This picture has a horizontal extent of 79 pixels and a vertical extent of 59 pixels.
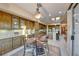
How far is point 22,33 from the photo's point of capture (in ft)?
14.3

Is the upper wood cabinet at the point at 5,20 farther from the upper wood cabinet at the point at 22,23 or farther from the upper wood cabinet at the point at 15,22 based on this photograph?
the upper wood cabinet at the point at 22,23

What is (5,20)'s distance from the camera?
4.80 m

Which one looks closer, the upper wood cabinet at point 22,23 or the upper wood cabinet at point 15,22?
the upper wood cabinet at point 22,23

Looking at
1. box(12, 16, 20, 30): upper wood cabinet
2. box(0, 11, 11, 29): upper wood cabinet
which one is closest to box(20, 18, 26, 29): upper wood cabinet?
box(12, 16, 20, 30): upper wood cabinet

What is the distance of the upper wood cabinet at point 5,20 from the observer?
4512 millimetres

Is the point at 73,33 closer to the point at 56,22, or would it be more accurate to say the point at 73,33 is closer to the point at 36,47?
the point at 56,22

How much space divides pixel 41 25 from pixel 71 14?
1.03m

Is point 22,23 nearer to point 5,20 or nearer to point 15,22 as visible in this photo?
point 15,22

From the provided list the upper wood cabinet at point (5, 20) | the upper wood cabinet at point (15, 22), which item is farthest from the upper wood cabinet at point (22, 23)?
the upper wood cabinet at point (5, 20)

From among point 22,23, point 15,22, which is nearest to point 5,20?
point 15,22

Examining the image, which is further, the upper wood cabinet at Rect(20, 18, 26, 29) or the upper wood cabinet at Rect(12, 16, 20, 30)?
the upper wood cabinet at Rect(12, 16, 20, 30)

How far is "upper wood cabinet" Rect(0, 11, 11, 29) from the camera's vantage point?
14.8 ft

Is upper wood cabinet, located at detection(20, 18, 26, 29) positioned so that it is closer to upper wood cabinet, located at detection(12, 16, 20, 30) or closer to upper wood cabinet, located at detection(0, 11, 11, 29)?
upper wood cabinet, located at detection(12, 16, 20, 30)

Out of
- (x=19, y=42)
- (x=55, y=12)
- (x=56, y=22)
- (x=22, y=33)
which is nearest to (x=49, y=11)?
(x=55, y=12)
